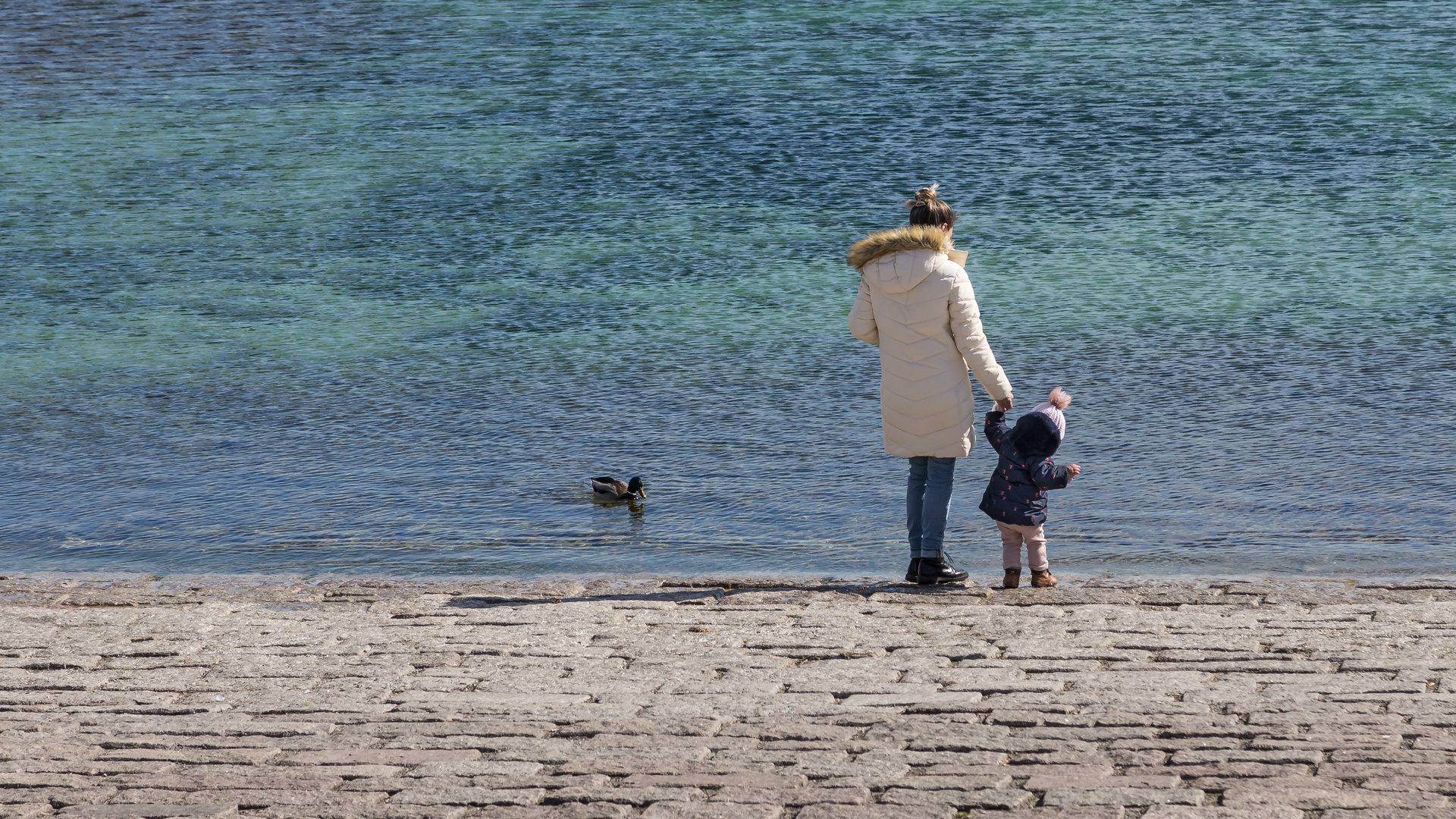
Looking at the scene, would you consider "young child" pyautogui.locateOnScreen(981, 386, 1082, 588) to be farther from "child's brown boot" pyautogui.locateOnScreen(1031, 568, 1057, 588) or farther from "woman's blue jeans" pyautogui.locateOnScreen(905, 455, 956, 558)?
"woman's blue jeans" pyautogui.locateOnScreen(905, 455, 956, 558)

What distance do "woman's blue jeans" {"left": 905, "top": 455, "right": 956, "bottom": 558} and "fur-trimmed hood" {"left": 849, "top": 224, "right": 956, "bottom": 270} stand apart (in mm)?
934

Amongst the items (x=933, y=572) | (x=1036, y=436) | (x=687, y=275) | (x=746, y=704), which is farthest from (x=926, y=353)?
(x=687, y=275)

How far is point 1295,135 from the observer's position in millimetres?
17672

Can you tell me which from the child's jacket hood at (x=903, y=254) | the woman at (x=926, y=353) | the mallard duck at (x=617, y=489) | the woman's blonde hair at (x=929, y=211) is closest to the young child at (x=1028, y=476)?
the woman at (x=926, y=353)

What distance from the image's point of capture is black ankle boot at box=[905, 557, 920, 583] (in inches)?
265

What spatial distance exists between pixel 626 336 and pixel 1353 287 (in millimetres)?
6363

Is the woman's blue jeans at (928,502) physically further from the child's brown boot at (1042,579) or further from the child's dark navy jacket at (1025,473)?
the child's brown boot at (1042,579)

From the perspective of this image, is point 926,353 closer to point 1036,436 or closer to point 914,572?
point 1036,436

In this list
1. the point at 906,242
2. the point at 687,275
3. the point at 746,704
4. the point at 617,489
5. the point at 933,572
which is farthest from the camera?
the point at 687,275

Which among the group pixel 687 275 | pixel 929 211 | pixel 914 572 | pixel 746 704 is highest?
pixel 929 211

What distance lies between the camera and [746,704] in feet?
16.0

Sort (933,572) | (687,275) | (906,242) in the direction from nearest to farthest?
1. (906,242)
2. (933,572)
3. (687,275)

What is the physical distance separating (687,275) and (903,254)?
26.3 feet

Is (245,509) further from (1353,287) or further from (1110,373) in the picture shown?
(1353,287)
